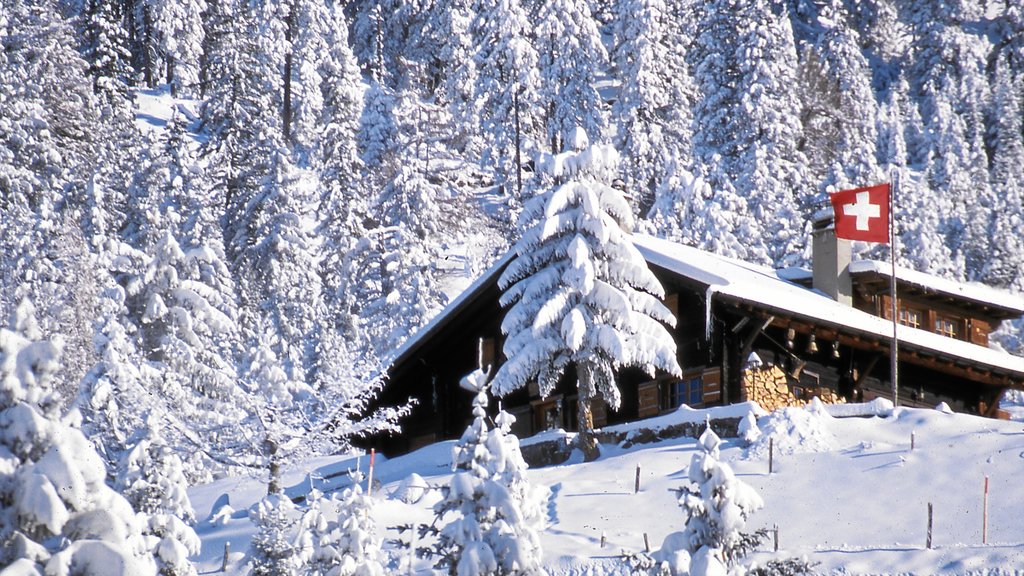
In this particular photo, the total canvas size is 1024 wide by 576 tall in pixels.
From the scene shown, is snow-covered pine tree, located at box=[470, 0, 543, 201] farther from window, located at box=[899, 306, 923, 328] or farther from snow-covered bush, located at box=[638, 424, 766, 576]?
snow-covered bush, located at box=[638, 424, 766, 576]

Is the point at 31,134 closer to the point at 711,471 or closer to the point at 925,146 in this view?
the point at 711,471

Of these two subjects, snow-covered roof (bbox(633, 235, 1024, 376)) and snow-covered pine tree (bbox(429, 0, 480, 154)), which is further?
snow-covered pine tree (bbox(429, 0, 480, 154))

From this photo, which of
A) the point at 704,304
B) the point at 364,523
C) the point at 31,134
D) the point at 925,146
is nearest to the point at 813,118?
the point at 925,146

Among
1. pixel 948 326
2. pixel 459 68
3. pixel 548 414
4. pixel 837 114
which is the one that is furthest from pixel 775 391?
pixel 837 114

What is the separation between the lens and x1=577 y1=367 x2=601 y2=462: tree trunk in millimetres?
32219

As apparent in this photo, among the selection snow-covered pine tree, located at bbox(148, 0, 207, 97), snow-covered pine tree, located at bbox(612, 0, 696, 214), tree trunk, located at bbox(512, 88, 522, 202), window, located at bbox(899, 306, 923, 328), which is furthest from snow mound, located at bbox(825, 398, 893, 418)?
snow-covered pine tree, located at bbox(148, 0, 207, 97)

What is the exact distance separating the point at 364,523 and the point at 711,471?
4.90 metres

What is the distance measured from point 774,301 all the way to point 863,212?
477 cm

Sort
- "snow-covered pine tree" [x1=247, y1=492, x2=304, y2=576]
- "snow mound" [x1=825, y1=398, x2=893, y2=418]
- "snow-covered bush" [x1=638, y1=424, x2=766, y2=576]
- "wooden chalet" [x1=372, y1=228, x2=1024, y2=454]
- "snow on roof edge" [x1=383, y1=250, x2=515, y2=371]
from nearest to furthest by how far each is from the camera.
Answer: "snow-covered bush" [x1=638, y1=424, x2=766, y2=576], "snow-covered pine tree" [x1=247, y1=492, x2=304, y2=576], "snow mound" [x1=825, y1=398, x2=893, y2=418], "wooden chalet" [x1=372, y1=228, x2=1024, y2=454], "snow on roof edge" [x1=383, y1=250, x2=515, y2=371]

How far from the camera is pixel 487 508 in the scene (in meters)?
18.0

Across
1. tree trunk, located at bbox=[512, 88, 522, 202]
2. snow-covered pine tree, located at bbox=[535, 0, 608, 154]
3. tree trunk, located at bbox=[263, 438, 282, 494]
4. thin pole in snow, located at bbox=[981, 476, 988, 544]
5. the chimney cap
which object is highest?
snow-covered pine tree, located at bbox=[535, 0, 608, 154]

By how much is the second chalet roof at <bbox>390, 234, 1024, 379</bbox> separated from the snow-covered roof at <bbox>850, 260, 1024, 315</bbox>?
0.25ft

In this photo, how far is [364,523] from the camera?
62.3 ft

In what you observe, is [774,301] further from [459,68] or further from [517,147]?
[459,68]
